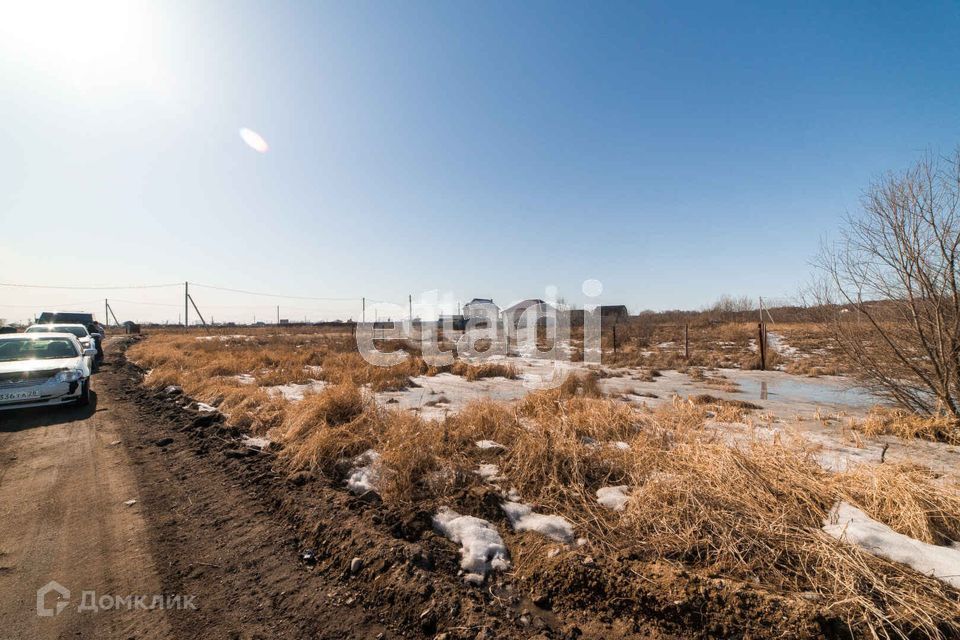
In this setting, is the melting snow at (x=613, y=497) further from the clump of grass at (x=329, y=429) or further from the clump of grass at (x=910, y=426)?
the clump of grass at (x=910, y=426)

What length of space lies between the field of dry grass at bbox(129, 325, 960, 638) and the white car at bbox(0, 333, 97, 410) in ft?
13.3

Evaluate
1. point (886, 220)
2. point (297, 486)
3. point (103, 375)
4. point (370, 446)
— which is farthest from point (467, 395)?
point (103, 375)

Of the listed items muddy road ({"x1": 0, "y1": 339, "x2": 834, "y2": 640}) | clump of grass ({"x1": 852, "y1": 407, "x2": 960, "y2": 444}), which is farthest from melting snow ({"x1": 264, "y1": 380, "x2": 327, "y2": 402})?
clump of grass ({"x1": 852, "y1": 407, "x2": 960, "y2": 444})

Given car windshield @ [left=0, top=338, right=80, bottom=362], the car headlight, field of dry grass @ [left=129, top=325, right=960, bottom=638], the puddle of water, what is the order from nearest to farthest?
field of dry grass @ [left=129, top=325, right=960, bottom=638] → the car headlight → car windshield @ [left=0, top=338, right=80, bottom=362] → the puddle of water

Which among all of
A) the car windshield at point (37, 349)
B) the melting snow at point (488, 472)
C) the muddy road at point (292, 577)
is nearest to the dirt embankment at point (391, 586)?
the muddy road at point (292, 577)

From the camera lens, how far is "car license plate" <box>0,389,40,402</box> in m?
6.43

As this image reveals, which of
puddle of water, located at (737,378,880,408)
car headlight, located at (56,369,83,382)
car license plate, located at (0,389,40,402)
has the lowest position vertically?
puddle of water, located at (737,378,880,408)

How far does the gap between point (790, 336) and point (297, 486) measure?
88.6ft

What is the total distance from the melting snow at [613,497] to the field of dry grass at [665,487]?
6 centimetres

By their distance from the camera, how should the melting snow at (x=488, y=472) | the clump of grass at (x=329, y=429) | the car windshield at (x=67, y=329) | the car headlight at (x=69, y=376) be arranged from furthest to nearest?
the car windshield at (x=67, y=329) → the car headlight at (x=69, y=376) → the clump of grass at (x=329, y=429) → the melting snow at (x=488, y=472)

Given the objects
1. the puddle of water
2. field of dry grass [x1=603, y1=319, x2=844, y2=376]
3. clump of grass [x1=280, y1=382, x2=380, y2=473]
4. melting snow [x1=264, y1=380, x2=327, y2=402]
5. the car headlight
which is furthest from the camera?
field of dry grass [x1=603, y1=319, x2=844, y2=376]

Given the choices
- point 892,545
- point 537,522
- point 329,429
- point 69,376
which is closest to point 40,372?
point 69,376

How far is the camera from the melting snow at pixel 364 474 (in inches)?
149

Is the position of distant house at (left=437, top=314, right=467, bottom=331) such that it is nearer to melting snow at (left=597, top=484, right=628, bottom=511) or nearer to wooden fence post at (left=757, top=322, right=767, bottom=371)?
wooden fence post at (left=757, top=322, right=767, bottom=371)
